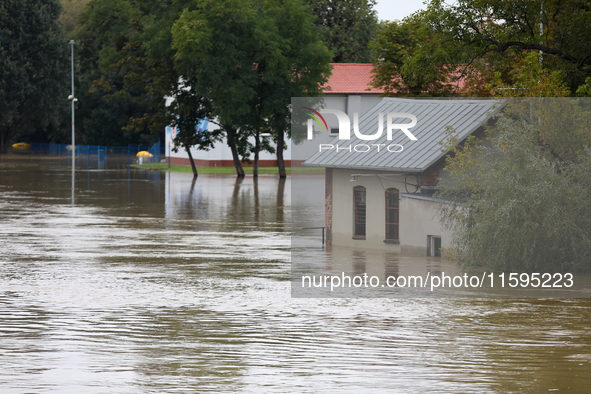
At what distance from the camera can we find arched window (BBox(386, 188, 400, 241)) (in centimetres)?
2538

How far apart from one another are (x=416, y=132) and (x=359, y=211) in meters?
2.95

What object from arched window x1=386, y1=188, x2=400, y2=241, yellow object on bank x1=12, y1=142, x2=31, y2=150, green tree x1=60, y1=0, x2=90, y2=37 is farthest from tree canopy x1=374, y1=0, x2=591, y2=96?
yellow object on bank x1=12, y1=142, x2=31, y2=150

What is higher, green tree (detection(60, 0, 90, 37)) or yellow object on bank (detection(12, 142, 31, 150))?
green tree (detection(60, 0, 90, 37))

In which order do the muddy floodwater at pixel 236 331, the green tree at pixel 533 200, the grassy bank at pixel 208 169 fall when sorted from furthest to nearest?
the grassy bank at pixel 208 169 → the green tree at pixel 533 200 → the muddy floodwater at pixel 236 331

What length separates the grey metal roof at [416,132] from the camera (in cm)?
2417

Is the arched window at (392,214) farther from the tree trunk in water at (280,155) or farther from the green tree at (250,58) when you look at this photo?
the tree trunk in water at (280,155)

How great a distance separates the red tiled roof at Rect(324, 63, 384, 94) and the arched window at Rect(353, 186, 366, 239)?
41705 mm

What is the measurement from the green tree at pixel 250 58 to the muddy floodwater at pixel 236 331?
30.8 m

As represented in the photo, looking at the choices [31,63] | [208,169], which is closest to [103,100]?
[31,63]

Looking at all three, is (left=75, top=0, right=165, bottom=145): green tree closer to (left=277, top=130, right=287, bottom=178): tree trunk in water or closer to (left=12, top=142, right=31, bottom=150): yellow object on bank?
(left=12, top=142, right=31, bottom=150): yellow object on bank

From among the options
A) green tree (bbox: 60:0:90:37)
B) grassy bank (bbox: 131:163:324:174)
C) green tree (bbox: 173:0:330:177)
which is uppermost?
green tree (bbox: 60:0:90:37)

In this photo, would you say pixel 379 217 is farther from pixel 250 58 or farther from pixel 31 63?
pixel 31 63

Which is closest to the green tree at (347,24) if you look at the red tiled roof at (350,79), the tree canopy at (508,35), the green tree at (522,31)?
the red tiled roof at (350,79)

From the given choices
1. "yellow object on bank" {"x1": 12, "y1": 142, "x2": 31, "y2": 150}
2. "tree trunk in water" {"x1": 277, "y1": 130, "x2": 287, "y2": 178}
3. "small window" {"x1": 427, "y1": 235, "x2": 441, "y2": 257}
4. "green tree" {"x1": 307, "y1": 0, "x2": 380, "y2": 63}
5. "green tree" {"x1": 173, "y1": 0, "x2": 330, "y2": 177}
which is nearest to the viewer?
"small window" {"x1": 427, "y1": 235, "x2": 441, "y2": 257}
